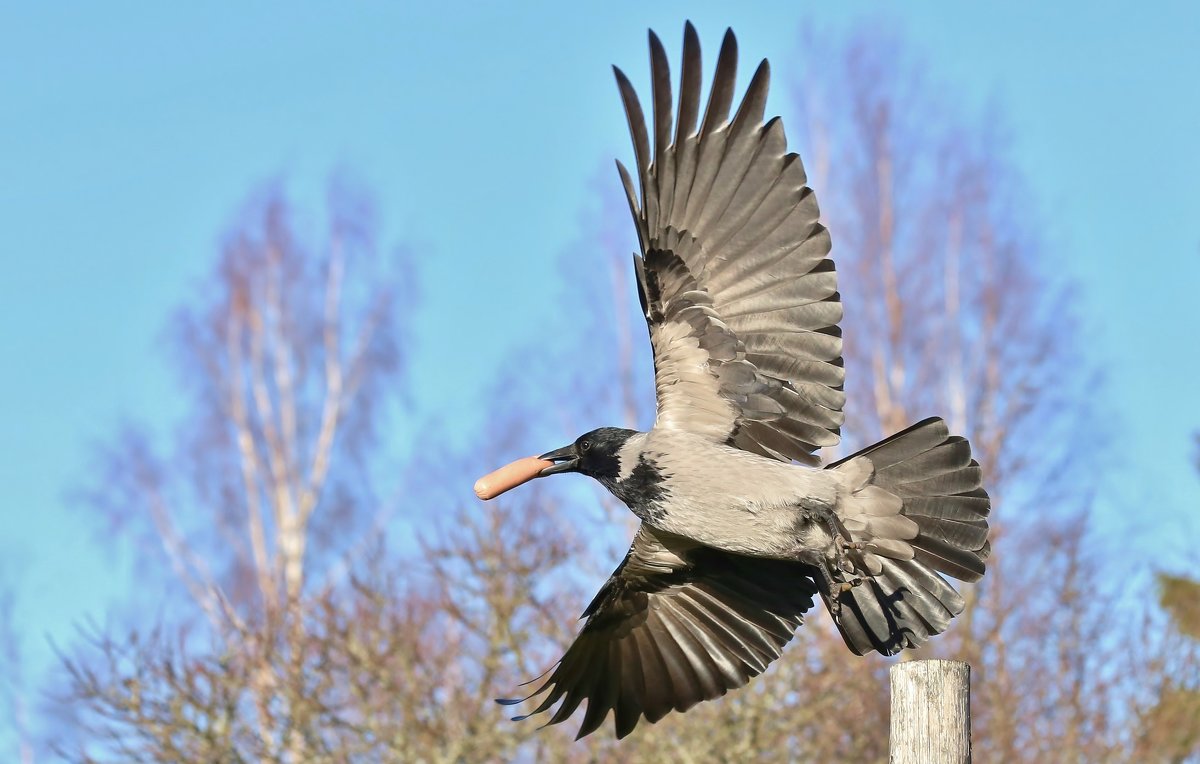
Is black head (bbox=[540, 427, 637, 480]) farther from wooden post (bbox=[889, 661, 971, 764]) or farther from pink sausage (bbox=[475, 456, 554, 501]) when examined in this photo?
wooden post (bbox=[889, 661, 971, 764])

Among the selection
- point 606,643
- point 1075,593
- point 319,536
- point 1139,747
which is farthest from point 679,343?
point 319,536

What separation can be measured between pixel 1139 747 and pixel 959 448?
18.2 ft

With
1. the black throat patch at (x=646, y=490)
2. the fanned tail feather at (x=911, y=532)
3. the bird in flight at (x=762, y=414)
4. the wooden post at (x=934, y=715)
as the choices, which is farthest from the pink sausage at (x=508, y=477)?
→ the wooden post at (x=934, y=715)

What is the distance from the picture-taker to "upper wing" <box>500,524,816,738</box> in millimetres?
5590

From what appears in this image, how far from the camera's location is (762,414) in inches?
204

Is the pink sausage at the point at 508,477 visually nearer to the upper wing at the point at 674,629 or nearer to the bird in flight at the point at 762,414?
the bird in flight at the point at 762,414

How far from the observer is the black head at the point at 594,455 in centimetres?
526

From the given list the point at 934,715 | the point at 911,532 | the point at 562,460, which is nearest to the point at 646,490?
the point at 562,460

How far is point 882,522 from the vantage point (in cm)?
508

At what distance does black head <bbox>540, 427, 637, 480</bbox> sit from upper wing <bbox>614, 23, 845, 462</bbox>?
203 mm

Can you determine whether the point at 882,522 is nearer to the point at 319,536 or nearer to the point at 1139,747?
the point at 1139,747

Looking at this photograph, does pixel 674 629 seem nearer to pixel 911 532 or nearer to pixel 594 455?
pixel 594 455

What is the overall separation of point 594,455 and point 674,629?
2.77 ft

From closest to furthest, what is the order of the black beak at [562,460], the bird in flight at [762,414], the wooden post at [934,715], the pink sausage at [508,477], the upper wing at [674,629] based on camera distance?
1. the wooden post at [934,715]
2. the bird in flight at [762,414]
3. the pink sausage at [508,477]
4. the black beak at [562,460]
5. the upper wing at [674,629]
